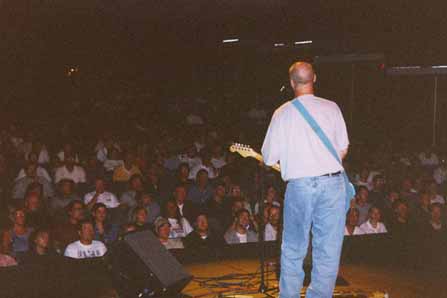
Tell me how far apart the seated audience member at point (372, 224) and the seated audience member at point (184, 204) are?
2.01 m

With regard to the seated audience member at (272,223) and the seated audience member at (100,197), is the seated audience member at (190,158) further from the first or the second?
the seated audience member at (272,223)

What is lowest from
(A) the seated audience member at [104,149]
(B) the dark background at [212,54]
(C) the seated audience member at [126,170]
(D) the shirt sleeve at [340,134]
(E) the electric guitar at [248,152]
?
(C) the seated audience member at [126,170]

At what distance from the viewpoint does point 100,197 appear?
306 inches

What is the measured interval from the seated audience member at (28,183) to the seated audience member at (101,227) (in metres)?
1.44

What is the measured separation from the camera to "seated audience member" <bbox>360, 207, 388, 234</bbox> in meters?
7.32

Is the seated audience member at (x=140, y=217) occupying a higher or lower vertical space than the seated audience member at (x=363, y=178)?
lower

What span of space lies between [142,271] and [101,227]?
3.02 meters

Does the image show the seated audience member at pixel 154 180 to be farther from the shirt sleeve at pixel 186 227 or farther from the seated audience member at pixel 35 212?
the seated audience member at pixel 35 212

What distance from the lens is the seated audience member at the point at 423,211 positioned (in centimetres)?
810

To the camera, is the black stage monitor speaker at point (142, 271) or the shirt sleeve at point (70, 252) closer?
the black stage monitor speaker at point (142, 271)

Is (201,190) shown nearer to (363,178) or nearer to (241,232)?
(241,232)

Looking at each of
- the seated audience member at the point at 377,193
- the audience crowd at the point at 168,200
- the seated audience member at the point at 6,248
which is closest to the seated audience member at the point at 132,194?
the audience crowd at the point at 168,200

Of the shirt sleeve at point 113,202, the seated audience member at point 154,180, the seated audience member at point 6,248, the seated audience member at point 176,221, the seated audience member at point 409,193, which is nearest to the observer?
the seated audience member at point 6,248

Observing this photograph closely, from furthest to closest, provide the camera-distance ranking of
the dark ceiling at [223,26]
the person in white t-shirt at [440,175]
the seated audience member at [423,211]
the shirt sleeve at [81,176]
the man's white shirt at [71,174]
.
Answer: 1. the person in white t-shirt at [440,175]
2. the shirt sleeve at [81,176]
3. the man's white shirt at [71,174]
4. the seated audience member at [423,211]
5. the dark ceiling at [223,26]
